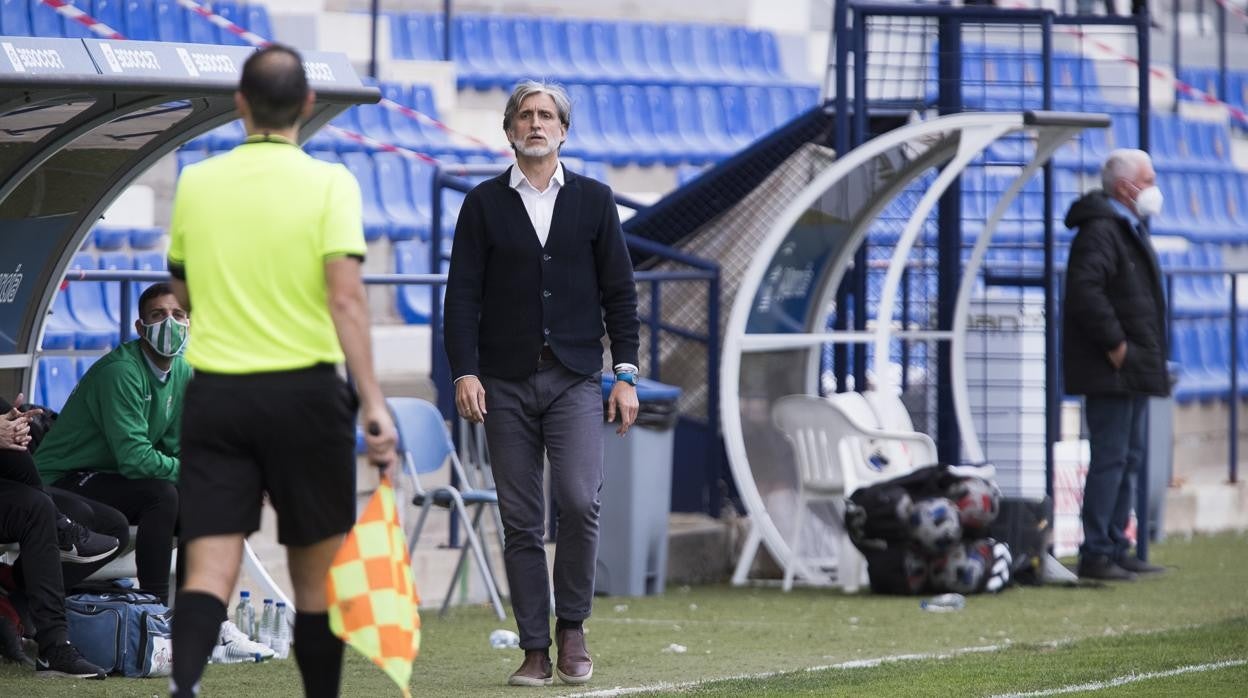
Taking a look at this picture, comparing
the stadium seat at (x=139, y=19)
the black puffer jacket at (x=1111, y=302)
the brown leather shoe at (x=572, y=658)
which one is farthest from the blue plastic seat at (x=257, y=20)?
the brown leather shoe at (x=572, y=658)

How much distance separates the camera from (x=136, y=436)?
689 centimetres

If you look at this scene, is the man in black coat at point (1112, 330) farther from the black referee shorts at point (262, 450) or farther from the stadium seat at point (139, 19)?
the stadium seat at point (139, 19)

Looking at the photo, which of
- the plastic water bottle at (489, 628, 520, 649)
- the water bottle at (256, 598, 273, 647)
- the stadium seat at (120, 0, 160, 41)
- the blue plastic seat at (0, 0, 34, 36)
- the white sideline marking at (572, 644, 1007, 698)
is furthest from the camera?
the stadium seat at (120, 0, 160, 41)

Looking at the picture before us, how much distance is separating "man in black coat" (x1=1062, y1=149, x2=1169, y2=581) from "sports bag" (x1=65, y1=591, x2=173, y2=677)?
15.9ft

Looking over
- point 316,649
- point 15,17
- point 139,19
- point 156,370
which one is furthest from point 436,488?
point 139,19

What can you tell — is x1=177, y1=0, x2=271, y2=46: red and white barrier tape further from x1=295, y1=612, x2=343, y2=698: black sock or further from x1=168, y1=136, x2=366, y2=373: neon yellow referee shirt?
x1=295, y1=612, x2=343, y2=698: black sock

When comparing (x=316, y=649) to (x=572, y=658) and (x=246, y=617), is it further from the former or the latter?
(x=246, y=617)

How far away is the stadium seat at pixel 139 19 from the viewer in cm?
1466

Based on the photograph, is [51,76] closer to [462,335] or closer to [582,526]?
[462,335]

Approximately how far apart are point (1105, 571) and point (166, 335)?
4.90 m

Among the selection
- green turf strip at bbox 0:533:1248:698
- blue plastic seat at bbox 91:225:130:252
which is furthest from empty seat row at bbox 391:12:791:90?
green turf strip at bbox 0:533:1248:698

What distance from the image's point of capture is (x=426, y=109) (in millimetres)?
16031

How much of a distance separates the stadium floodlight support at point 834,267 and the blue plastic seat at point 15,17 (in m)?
5.83

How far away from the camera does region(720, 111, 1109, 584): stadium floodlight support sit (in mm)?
9305
